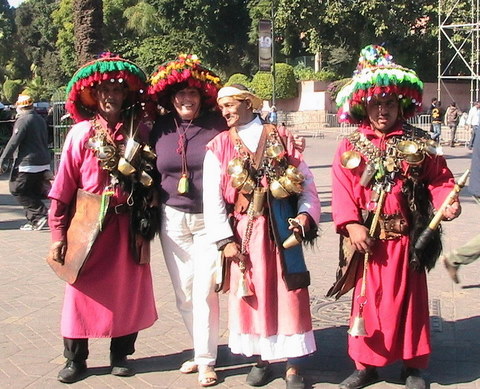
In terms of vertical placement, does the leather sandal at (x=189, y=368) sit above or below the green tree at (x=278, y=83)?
below

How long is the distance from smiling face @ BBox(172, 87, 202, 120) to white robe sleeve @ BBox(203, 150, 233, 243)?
0.42 m

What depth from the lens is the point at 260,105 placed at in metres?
4.64

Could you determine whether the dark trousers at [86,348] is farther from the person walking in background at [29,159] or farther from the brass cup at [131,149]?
the person walking in background at [29,159]

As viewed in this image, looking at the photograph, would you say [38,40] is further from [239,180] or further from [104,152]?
[239,180]

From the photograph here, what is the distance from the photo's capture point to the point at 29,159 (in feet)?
33.8

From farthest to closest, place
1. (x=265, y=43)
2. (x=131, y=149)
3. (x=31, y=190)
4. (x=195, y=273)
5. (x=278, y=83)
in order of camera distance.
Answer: (x=278, y=83) < (x=265, y=43) < (x=31, y=190) < (x=195, y=273) < (x=131, y=149)

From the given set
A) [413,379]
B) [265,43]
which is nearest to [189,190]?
[413,379]

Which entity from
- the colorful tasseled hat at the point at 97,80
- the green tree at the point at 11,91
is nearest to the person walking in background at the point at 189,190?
the colorful tasseled hat at the point at 97,80

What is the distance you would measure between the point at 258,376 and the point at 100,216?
142 centimetres

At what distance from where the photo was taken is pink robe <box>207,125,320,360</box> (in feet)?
14.3

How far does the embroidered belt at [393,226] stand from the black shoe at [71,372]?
2142mm

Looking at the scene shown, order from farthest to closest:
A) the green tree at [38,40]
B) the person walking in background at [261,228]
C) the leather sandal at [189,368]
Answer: the green tree at [38,40]
the leather sandal at [189,368]
the person walking in background at [261,228]

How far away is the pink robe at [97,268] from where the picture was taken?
460 cm

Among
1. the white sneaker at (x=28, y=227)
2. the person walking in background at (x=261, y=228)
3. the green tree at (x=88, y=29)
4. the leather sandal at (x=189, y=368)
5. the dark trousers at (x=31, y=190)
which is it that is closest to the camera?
the person walking in background at (x=261, y=228)
